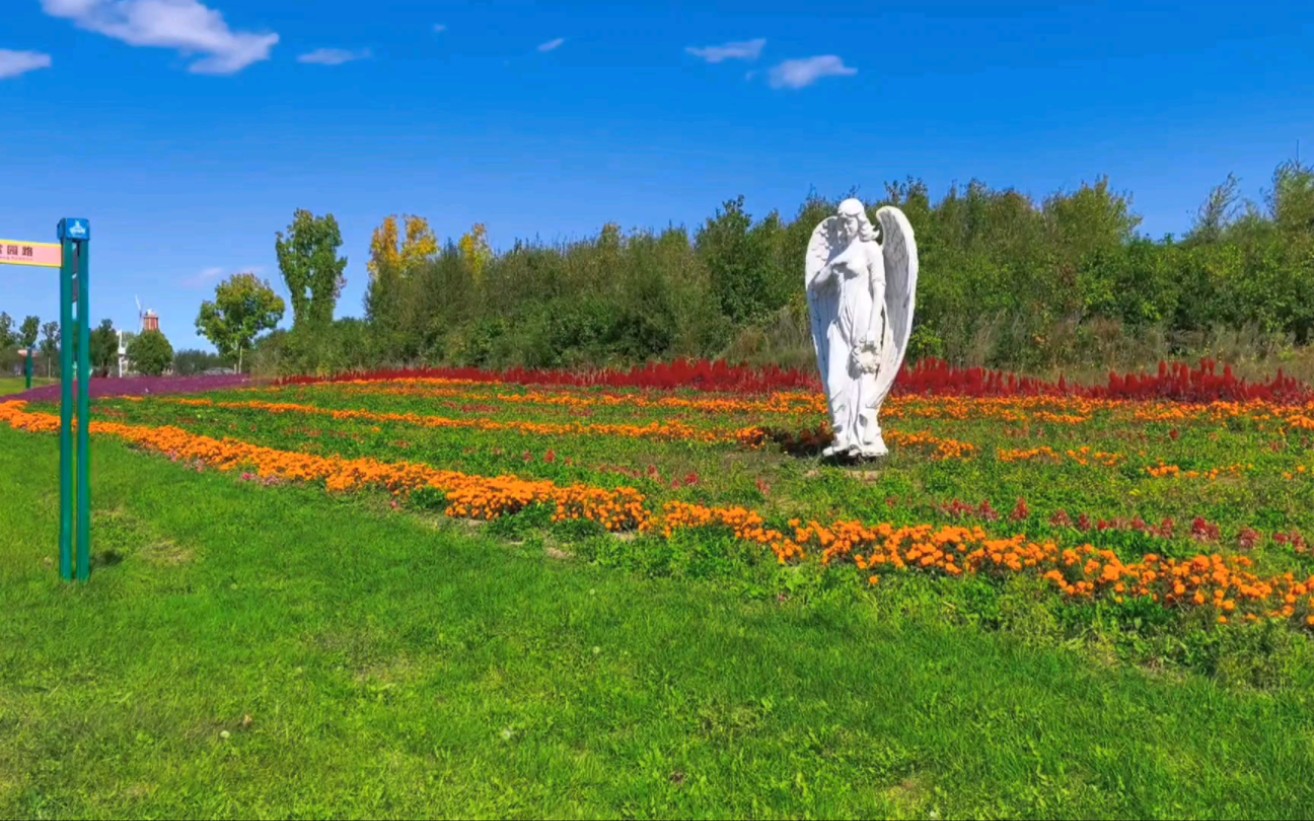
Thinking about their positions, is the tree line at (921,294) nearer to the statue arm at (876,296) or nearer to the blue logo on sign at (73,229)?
the statue arm at (876,296)

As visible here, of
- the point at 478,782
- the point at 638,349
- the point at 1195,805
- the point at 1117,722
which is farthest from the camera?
the point at 638,349

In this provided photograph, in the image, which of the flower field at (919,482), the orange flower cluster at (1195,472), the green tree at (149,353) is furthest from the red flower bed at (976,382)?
the green tree at (149,353)

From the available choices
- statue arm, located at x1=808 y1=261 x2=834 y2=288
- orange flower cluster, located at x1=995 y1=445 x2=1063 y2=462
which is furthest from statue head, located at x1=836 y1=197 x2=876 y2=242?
orange flower cluster, located at x1=995 y1=445 x2=1063 y2=462

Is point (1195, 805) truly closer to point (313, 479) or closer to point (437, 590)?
point (437, 590)

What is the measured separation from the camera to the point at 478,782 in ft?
A: 10.0

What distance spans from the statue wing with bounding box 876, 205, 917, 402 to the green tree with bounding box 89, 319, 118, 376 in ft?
225

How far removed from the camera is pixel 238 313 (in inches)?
2247

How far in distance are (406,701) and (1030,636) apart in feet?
9.43

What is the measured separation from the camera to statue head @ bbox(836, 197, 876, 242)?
849 centimetres

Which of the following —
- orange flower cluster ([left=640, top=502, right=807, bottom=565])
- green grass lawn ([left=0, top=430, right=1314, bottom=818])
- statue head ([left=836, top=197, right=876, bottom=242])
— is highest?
statue head ([left=836, top=197, right=876, bottom=242])

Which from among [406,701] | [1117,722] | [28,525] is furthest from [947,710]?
[28,525]

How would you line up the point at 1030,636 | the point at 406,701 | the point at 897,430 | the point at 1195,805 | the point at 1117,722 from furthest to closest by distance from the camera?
the point at 897,430 → the point at 1030,636 → the point at 406,701 → the point at 1117,722 → the point at 1195,805

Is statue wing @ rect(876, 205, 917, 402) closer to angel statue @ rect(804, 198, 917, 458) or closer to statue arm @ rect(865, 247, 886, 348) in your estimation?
angel statue @ rect(804, 198, 917, 458)

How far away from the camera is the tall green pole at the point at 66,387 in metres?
5.39
